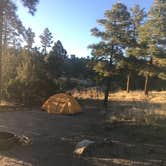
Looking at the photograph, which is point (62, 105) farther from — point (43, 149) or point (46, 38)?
point (46, 38)

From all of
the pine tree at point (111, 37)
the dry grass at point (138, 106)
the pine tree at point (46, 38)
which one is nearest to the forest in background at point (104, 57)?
the pine tree at point (111, 37)

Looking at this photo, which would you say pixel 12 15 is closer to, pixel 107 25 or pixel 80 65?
pixel 107 25

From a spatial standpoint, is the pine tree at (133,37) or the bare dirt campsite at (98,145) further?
the pine tree at (133,37)

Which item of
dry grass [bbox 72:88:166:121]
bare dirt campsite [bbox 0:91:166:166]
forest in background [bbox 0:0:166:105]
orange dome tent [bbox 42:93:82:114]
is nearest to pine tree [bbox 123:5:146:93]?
forest in background [bbox 0:0:166:105]

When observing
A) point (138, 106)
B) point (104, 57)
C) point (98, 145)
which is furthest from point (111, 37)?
point (98, 145)

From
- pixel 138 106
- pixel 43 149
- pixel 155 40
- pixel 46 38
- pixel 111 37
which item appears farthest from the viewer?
pixel 46 38

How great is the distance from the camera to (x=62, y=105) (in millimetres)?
18000

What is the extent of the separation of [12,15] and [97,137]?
540 centimetres

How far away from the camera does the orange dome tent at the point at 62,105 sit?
1778cm

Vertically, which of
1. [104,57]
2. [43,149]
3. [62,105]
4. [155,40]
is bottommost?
[43,149]

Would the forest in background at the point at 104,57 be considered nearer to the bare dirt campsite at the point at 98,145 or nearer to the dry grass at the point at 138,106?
the dry grass at the point at 138,106

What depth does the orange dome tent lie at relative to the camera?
17.8 meters

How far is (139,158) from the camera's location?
708 cm

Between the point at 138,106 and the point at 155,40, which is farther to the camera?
the point at 155,40
